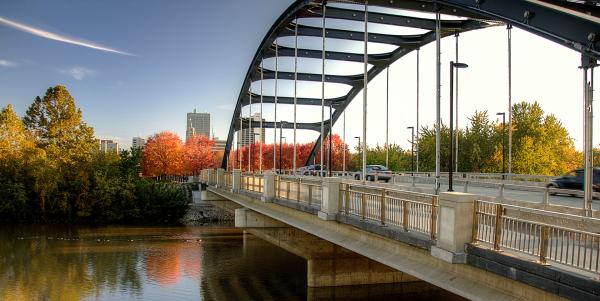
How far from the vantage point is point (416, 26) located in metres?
29.2

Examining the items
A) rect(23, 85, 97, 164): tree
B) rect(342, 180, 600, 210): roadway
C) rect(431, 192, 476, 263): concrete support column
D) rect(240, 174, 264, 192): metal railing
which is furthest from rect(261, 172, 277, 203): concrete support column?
rect(23, 85, 97, 164): tree

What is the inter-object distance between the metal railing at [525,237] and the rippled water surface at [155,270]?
14.5m

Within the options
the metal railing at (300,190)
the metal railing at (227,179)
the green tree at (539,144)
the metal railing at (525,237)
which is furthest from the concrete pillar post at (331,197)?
the green tree at (539,144)

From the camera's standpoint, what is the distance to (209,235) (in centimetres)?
4378

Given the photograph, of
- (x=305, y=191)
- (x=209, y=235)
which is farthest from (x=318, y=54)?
(x=305, y=191)

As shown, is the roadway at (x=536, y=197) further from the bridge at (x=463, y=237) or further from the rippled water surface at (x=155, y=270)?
the rippled water surface at (x=155, y=270)

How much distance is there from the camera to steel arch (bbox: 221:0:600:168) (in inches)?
459

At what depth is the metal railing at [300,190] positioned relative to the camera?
53.9ft

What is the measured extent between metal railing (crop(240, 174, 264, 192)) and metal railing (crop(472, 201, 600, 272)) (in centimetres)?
1651

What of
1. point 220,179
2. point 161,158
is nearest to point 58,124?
point 220,179

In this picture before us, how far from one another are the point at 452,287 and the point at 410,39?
2886cm

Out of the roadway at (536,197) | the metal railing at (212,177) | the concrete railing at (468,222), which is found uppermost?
the concrete railing at (468,222)

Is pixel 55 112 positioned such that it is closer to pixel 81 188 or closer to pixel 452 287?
pixel 81 188

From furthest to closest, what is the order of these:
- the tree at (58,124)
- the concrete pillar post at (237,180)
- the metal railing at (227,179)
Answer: the tree at (58,124) < the metal railing at (227,179) < the concrete pillar post at (237,180)
